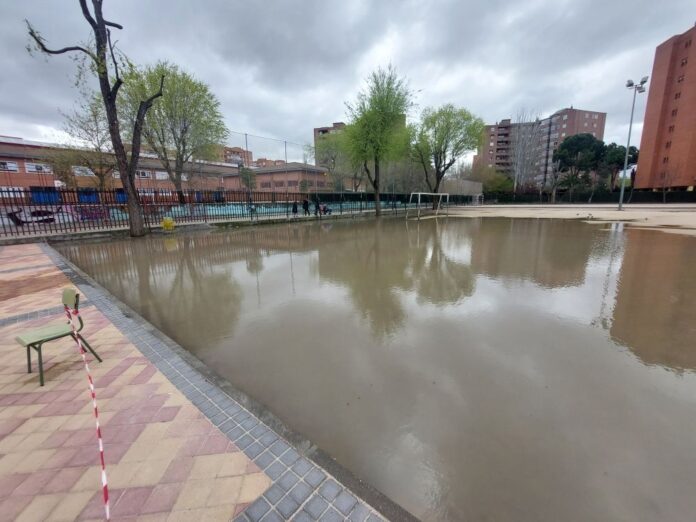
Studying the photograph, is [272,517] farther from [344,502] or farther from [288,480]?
[344,502]

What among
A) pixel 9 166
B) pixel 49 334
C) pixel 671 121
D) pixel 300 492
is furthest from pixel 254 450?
pixel 671 121

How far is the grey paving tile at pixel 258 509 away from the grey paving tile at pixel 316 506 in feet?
0.67

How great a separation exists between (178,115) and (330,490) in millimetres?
24968

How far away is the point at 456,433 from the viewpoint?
85.4 inches

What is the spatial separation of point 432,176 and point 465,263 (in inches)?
1600

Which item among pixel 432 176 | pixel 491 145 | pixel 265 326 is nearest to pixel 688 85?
pixel 432 176

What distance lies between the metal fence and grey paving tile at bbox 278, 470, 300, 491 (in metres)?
15.7

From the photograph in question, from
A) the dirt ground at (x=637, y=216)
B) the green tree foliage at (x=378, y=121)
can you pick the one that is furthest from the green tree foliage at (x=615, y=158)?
the green tree foliage at (x=378, y=121)

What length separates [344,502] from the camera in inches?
61.8

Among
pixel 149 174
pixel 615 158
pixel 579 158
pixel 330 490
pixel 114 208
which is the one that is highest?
pixel 579 158

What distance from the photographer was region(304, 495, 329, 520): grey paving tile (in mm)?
1501

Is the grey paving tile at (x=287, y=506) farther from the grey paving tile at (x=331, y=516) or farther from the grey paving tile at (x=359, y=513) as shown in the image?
the grey paving tile at (x=359, y=513)

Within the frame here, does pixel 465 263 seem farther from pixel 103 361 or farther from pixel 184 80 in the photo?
pixel 184 80

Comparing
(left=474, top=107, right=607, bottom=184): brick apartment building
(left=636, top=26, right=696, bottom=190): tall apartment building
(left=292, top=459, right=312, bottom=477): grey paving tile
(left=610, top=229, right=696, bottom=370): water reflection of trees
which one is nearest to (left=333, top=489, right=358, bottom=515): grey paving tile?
(left=292, top=459, right=312, bottom=477): grey paving tile
